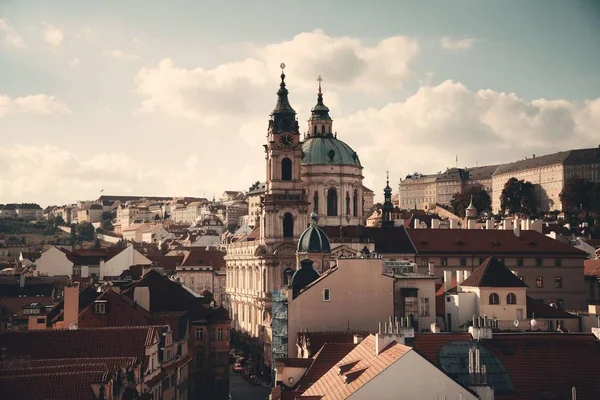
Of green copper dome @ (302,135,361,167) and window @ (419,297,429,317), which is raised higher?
green copper dome @ (302,135,361,167)

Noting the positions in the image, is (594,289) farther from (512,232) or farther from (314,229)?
(314,229)

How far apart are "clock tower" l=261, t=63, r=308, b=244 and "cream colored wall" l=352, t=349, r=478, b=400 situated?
230 feet

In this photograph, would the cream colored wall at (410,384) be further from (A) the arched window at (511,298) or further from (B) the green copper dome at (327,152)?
(B) the green copper dome at (327,152)

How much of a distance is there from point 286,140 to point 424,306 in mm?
47576

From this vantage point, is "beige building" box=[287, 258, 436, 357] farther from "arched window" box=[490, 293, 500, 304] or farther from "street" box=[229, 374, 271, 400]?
"street" box=[229, 374, 271, 400]

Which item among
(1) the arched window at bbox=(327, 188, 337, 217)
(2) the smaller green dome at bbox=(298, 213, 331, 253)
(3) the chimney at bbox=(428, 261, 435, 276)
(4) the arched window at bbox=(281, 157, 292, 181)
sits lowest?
(3) the chimney at bbox=(428, 261, 435, 276)

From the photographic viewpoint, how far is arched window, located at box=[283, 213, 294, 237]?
112 metres

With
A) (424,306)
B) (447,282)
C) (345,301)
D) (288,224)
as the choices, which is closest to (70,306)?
(345,301)

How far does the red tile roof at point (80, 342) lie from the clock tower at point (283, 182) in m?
55.7

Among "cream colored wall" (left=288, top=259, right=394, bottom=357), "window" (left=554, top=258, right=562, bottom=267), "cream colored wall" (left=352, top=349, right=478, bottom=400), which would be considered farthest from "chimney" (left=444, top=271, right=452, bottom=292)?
"cream colored wall" (left=352, top=349, right=478, bottom=400)

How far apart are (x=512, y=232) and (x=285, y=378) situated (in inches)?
2671

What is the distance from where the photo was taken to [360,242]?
112m

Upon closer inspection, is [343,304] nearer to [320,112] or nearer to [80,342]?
[80,342]

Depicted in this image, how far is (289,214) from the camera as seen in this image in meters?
112
